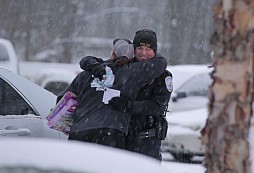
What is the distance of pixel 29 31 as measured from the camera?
31.8m

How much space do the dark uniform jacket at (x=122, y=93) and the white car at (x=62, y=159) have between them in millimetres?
2844

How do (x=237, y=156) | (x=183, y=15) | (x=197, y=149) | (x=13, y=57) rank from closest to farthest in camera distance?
1. (x=237, y=156)
2. (x=197, y=149)
3. (x=13, y=57)
4. (x=183, y=15)

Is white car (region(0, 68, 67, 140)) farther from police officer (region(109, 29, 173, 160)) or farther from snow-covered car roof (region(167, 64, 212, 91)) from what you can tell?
snow-covered car roof (region(167, 64, 212, 91))

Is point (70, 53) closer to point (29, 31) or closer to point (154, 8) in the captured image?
point (29, 31)

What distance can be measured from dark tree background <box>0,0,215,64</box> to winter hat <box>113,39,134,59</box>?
23.1 m

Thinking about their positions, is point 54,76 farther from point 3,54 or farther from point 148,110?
point 148,110

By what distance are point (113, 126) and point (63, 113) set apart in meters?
0.47

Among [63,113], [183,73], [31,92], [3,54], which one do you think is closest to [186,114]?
[183,73]

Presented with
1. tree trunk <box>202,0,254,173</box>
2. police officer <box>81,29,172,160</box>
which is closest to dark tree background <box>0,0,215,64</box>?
police officer <box>81,29,172,160</box>

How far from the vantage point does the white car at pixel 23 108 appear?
20.5 feet

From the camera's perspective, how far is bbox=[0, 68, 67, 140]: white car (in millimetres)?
6239

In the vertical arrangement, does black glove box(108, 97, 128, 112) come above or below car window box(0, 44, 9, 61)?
below

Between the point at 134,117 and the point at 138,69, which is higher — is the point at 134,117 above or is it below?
below

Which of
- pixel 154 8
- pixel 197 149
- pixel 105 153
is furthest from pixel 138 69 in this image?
pixel 154 8
